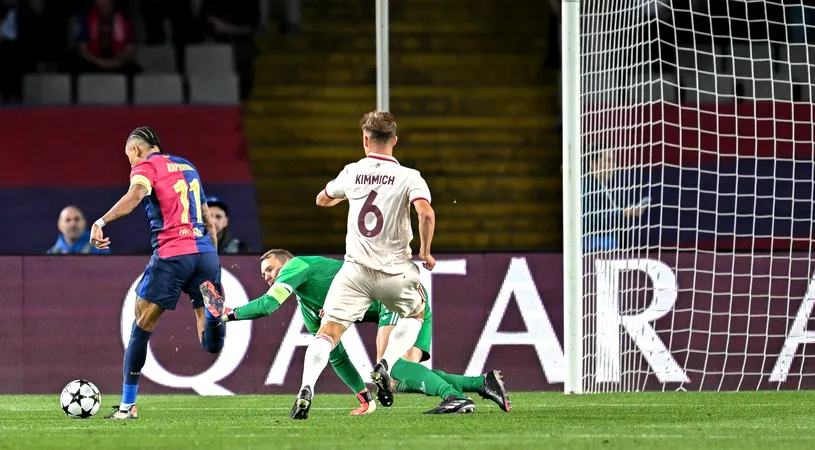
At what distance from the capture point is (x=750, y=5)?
50.3ft

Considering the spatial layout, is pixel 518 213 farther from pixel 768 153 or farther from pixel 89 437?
pixel 89 437

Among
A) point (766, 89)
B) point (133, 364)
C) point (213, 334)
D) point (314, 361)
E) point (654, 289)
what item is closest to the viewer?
point (314, 361)

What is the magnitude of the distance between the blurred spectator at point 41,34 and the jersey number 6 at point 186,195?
25.1ft

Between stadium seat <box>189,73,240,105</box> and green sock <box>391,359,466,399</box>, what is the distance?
7883 mm

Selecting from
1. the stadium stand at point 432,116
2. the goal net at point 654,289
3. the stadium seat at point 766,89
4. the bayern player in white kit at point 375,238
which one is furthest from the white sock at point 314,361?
the stadium seat at point 766,89

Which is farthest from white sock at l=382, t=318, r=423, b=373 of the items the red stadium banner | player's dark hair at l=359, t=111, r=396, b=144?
the red stadium banner

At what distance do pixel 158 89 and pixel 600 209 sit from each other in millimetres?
6489

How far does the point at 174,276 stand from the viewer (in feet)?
28.0

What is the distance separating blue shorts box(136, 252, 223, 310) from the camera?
27.6 feet

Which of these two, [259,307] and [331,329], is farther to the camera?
[259,307]

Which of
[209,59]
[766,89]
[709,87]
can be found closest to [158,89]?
[209,59]

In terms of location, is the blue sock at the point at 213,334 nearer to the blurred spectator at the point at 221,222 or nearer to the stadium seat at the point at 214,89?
the blurred spectator at the point at 221,222

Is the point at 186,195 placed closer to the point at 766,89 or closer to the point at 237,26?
the point at 237,26

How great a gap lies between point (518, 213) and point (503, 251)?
4166mm
